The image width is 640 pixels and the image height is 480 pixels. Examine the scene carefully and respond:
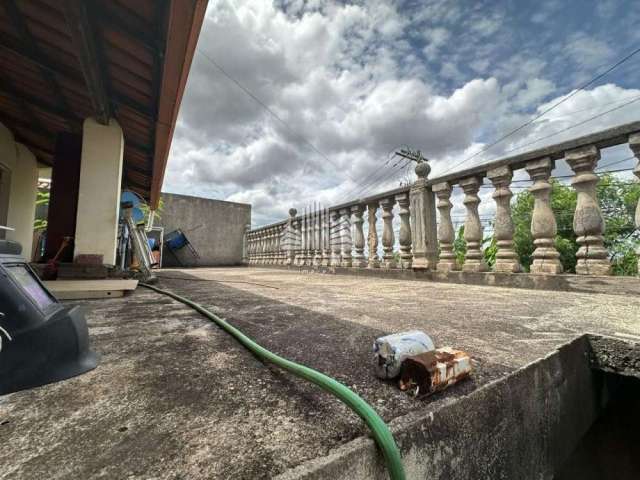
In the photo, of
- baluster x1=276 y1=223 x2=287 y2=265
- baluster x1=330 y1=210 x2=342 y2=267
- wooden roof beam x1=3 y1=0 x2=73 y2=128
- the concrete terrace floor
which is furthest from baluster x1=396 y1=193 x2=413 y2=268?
baluster x1=276 y1=223 x2=287 y2=265

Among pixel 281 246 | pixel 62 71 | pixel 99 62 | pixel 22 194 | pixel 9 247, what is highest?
pixel 62 71

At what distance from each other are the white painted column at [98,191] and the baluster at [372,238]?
3216mm

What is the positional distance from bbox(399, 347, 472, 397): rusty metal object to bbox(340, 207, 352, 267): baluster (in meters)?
4.01

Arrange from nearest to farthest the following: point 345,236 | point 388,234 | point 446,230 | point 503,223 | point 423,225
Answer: point 503,223
point 446,230
point 423,225
point 388,234
point 345,236

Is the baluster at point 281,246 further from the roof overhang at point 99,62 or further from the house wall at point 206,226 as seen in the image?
the house wall at point 206,226

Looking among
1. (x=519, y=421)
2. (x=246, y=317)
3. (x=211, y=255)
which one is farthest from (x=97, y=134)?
(x=211, y=255)

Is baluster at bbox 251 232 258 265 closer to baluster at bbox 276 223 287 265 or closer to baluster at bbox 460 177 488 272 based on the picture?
baluster at bbox 276 223 287 265

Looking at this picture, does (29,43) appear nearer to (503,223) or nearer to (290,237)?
(503,223)

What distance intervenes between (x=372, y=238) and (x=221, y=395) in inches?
147

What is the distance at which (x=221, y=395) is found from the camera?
63 cm

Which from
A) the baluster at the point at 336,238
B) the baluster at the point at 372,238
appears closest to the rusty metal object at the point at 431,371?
the baluster at the point at 372,238

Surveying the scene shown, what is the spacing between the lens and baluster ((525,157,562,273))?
2352mm

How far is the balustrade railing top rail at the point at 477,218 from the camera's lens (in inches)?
84.1

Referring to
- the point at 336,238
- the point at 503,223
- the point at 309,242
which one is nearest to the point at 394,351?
the point at 503,223
